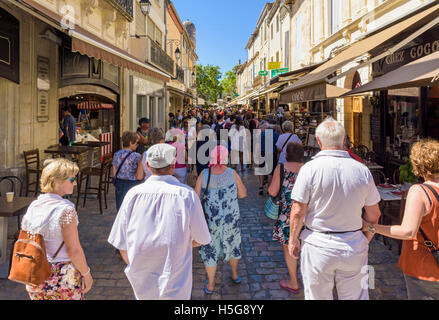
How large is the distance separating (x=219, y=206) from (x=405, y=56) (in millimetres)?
6171

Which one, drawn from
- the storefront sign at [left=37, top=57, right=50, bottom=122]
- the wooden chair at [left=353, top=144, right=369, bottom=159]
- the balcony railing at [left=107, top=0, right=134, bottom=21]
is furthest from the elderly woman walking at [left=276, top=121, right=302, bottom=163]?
the balcony railing at [left=107, top=0, right=134, bottom=21]

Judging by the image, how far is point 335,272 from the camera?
246 centimetres

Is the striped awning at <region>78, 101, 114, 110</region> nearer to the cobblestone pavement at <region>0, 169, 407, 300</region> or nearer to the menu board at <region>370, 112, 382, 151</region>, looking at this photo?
the cobblestone pavement at <region>0, 169, 407, 300</region>

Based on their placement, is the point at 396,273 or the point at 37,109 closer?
the point at 396,273

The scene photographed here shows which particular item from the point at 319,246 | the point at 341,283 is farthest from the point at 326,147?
the point at 341,283

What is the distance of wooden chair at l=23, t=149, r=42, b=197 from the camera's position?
7003 mm

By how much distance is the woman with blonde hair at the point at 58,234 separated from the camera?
90.7 inches

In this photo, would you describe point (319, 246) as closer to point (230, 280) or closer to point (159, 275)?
point (159, 275)

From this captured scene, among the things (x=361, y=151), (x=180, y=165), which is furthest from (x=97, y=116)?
(x=361, y=151)

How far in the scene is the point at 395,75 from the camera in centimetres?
459

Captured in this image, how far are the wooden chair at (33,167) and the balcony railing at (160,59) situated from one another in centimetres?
812

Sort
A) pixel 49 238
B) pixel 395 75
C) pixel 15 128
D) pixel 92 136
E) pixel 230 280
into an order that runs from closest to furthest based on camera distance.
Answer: pixel 49 238 → pixel 230 280 → pixel 395 75 → pixel 15 128 → pixel 92 136

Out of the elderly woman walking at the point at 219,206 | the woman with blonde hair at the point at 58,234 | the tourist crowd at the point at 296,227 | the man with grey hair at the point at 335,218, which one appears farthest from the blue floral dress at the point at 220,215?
the woman with blonde hair at the point at 58,234
